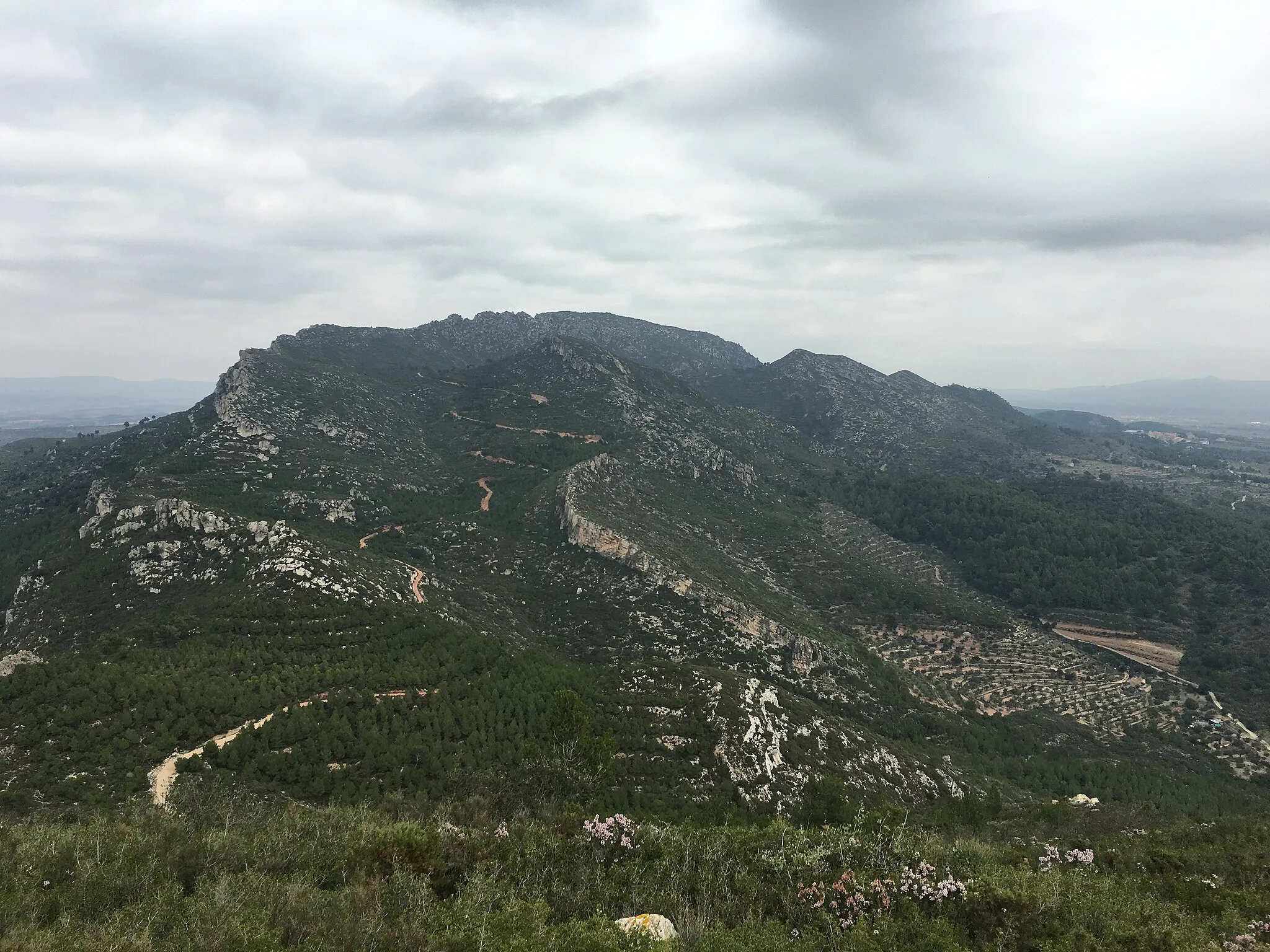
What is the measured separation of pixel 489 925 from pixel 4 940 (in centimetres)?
1302

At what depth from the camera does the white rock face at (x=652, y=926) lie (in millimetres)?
18203

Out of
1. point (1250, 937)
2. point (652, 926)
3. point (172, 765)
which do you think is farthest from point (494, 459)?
point (1250, 937)

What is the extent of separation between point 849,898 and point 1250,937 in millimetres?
13526

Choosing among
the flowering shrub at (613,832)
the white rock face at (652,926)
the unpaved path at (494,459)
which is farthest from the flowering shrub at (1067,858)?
the unpaved path at (494,459)

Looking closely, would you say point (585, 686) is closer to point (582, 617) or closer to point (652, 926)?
point (582, 617)

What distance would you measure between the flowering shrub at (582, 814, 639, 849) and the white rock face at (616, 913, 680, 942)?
525cm

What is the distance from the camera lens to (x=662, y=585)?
273 ft

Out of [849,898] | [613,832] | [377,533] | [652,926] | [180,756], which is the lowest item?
[180,756]

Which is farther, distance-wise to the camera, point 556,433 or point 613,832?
point 556,433

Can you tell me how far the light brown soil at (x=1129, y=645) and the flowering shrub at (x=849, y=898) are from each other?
113 m

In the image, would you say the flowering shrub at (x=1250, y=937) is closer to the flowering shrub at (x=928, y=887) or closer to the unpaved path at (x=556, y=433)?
the flowering shrub at (x=928, y=887)

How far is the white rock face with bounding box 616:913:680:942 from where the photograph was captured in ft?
59.7

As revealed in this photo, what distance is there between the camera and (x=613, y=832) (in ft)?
91.6

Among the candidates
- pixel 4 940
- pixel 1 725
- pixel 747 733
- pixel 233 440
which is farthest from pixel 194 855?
pixel 233 440
